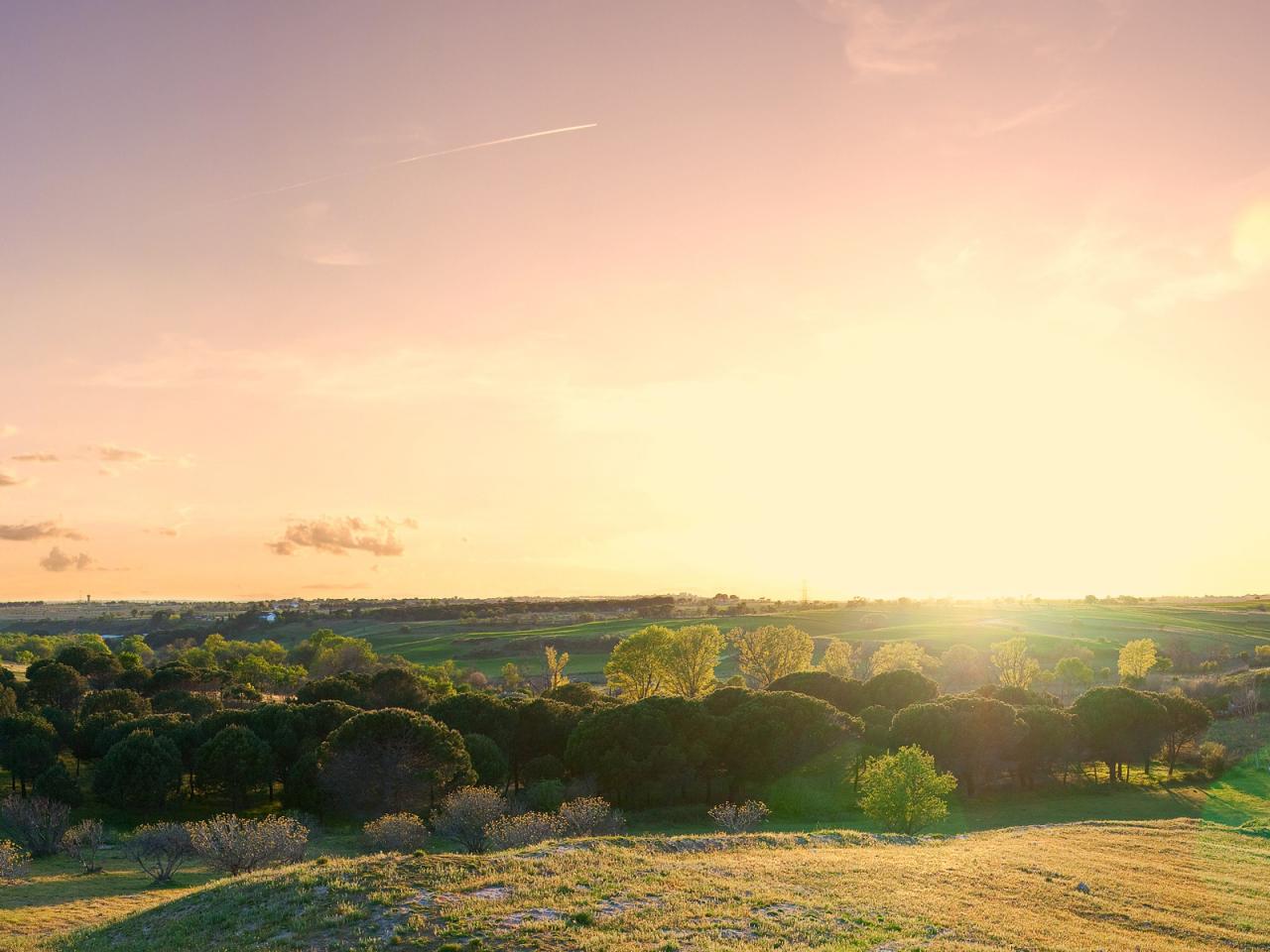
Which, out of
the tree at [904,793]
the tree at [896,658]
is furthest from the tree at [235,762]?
the tree at [896,658]

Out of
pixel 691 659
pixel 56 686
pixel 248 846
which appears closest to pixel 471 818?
pixel 248 846

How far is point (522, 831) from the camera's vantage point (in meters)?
48.9

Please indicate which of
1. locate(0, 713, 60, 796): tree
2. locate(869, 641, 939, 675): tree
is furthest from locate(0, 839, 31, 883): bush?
locate(869, 641, 939, 675): tree

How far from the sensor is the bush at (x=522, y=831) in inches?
1913

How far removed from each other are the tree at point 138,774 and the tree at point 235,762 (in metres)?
2.63

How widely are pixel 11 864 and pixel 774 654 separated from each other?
107159 millimetres

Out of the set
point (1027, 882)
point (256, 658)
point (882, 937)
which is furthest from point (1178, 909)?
point (256, 658)

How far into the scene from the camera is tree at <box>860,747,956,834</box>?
5897 cm

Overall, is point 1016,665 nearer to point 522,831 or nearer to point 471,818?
point 471,818

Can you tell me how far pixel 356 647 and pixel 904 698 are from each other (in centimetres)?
11429

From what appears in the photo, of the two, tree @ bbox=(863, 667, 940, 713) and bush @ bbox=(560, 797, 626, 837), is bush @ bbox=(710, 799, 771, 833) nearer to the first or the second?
bush @ bbox=(560, 797, 626, 837)

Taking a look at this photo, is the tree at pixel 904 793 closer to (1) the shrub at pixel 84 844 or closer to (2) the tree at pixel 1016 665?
(1) the shrub at pixel 84 844

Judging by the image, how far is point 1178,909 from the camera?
36.4 m

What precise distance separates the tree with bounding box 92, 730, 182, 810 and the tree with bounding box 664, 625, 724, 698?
220 feet
